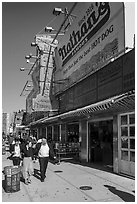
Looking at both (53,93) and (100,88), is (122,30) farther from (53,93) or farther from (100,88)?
(53,93)

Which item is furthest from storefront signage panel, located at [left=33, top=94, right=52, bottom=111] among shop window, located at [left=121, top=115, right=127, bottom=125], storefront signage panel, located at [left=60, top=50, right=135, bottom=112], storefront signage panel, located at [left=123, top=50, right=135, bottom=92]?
storefront signage panel, located at [left=123, top=50, right=135, bottom=92]

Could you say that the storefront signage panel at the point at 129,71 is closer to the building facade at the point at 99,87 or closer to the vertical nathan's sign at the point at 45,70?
the building facade at the point at 99,87

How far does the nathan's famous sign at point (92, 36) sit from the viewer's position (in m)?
11.4

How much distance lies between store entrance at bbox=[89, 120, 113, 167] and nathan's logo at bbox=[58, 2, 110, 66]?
5.09 meters

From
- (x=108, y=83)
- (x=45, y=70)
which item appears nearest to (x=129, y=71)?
(x=108, y=83)

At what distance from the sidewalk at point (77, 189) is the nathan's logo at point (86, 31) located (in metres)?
7.37

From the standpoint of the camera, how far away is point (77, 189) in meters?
8.46

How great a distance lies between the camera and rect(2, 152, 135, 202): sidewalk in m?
7.36

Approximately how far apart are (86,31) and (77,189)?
9.56 meters

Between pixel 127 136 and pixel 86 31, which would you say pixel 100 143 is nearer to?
pixel 127 136

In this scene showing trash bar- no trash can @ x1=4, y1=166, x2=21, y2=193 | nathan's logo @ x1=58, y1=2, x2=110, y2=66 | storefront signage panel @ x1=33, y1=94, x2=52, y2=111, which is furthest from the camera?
storefront signage panel @ x1=33, y1=94, x2=52, y2=111

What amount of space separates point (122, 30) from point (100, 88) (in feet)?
11.2

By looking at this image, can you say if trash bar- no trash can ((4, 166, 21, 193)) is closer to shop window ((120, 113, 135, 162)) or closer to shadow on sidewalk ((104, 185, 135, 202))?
shadow on sidewalk ((104, 185, 135, 202))

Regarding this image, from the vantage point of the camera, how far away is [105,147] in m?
15.4
